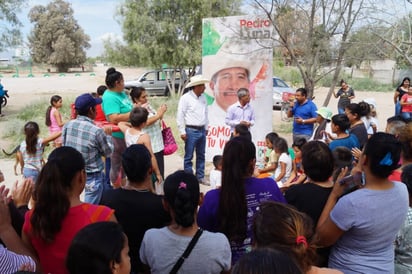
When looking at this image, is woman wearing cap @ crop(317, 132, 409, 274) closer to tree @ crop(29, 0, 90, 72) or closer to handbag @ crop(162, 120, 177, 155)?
handbag @ crop(162, 120, 177, 155)

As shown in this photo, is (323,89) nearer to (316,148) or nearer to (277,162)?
(277,162)

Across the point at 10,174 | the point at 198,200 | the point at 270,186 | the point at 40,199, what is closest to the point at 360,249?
the point at 270,186

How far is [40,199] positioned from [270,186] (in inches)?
55.2

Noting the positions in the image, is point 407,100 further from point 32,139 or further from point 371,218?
point 32,139

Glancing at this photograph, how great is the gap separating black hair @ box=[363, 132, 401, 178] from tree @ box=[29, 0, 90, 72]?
63.9 meters

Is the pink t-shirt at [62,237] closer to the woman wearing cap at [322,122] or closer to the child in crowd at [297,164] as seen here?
the child in crowd at [297,164]

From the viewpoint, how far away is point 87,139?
152 inches

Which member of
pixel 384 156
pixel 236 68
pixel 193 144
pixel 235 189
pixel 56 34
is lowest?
pixel 193 144

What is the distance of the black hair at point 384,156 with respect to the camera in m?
2.25

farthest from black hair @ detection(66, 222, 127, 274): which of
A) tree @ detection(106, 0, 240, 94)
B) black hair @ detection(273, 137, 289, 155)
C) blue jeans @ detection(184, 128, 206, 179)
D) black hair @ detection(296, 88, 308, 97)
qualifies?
tree @ detection(106, 0, 240, 94)

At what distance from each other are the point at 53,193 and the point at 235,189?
1078 mm

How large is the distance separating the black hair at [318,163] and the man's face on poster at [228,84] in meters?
4.98

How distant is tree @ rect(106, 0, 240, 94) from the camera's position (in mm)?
17938

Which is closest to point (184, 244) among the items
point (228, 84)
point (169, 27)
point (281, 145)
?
point (281, 145)
